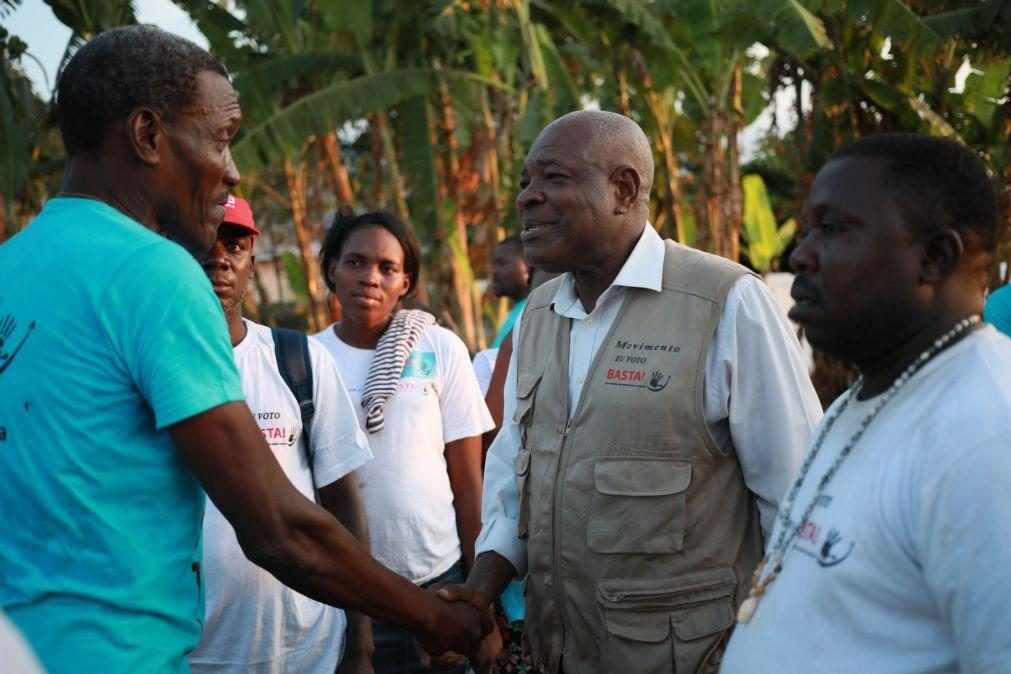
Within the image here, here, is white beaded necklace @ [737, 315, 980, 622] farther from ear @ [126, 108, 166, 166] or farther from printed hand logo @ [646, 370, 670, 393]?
ear @ [126, 108, 166, 166]

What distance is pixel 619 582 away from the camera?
2.89 metres

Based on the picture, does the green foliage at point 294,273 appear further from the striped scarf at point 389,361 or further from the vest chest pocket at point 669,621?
the vest chest pocket at point 669,621

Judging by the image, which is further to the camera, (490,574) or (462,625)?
(490,574)

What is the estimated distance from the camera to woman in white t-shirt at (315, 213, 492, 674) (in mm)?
4332

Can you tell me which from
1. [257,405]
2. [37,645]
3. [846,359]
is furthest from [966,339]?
[257,405]

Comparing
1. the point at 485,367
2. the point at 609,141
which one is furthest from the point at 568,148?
the point at 485,367

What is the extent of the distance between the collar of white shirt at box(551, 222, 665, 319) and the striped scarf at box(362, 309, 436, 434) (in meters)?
1.24

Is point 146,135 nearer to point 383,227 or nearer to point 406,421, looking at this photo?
point 406,421

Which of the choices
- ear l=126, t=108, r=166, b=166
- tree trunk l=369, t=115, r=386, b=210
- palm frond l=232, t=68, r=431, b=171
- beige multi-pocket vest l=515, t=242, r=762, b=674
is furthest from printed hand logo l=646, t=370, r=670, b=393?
tree trunk l=369, t=115, r=386, b=210

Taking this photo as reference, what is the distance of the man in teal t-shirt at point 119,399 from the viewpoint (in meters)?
2.04

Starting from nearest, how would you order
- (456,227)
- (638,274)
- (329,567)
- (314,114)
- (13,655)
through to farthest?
1. (13,655)
2. (329,567)
3. (638,274)
4. (314,114)
5. (456,227)

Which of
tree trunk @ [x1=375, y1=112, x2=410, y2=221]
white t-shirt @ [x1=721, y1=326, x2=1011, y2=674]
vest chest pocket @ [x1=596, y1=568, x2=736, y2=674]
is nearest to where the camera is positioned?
white t-shirt @ [x1=721, y1=326, x2=1011, y2=674]

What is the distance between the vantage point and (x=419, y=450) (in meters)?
4.41

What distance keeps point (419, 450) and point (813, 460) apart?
254 centimetres
